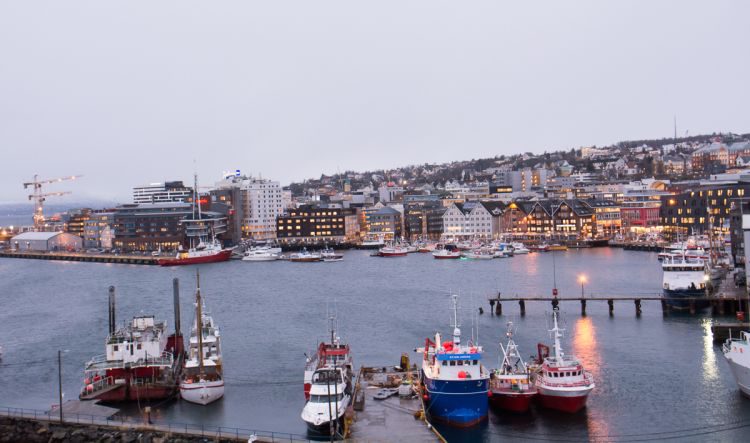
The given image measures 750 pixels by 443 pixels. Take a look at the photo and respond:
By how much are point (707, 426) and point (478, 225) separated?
59330mm

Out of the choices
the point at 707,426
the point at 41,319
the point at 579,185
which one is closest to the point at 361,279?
the point at 41,319

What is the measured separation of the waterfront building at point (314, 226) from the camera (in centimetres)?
7800

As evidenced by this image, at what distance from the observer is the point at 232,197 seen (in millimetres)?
81188

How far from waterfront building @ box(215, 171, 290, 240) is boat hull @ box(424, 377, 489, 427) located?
67853 millimetres

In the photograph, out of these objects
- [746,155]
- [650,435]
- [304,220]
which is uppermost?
[746,155]

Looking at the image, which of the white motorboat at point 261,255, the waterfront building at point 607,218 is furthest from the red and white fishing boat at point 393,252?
the waterfront building at point 607,218

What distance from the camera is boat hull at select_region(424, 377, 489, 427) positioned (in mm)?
16188

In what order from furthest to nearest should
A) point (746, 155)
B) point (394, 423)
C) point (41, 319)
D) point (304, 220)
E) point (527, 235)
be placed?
1. point (746, 155)
2. point (304, 220)
3. point (527, 235)
4. point (41, 319)
5. point (394, 423)

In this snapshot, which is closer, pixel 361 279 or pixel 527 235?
pixel 361 279

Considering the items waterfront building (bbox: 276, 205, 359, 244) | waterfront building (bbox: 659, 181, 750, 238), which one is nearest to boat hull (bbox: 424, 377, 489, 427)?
waterfront building (bbox: 659, 181, 750, 238)

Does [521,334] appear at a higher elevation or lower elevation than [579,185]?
lower

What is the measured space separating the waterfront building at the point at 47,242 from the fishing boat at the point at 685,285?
64317 millimetres

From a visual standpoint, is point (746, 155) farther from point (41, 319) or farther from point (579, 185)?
point (41, 319)

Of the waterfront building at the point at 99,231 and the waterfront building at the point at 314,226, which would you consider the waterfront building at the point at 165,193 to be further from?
the waterfront building at the point at 314,226
